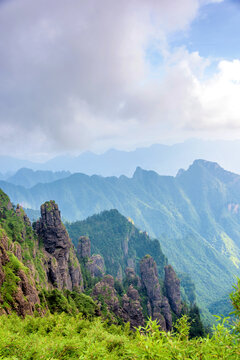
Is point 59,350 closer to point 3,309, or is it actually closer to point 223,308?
point 3,309

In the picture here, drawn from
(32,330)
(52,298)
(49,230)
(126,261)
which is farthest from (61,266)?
(126,261)

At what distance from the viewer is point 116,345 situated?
15383mm

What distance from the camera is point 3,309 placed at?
75.0ft

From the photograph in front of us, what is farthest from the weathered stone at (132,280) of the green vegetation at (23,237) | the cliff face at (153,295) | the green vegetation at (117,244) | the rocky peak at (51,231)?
the green vegetation at (117,244)

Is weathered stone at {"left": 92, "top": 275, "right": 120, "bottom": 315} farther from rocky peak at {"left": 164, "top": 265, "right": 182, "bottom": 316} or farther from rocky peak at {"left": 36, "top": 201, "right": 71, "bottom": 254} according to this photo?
rocky peak at {"left": 164, "top": 265, "right": 182, "bottom": 316}

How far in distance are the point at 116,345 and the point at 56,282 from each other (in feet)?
152

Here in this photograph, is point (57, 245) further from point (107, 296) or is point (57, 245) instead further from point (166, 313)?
point (166, 313)

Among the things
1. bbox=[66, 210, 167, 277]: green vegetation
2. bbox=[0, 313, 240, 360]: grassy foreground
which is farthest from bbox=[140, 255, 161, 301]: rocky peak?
bbox=[66, 210, 167, 277]: green vegetation

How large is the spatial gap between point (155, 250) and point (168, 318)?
362 feet

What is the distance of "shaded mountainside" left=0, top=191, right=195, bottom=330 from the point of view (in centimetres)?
2759

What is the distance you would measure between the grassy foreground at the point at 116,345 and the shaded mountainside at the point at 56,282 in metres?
6.56

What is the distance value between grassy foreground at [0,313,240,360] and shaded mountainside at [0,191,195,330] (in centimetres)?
656

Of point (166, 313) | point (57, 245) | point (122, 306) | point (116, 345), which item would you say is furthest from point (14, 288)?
point (166, 313)

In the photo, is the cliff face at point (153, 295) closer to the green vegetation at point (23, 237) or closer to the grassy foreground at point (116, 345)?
the green vegetation at point (23, 237)
